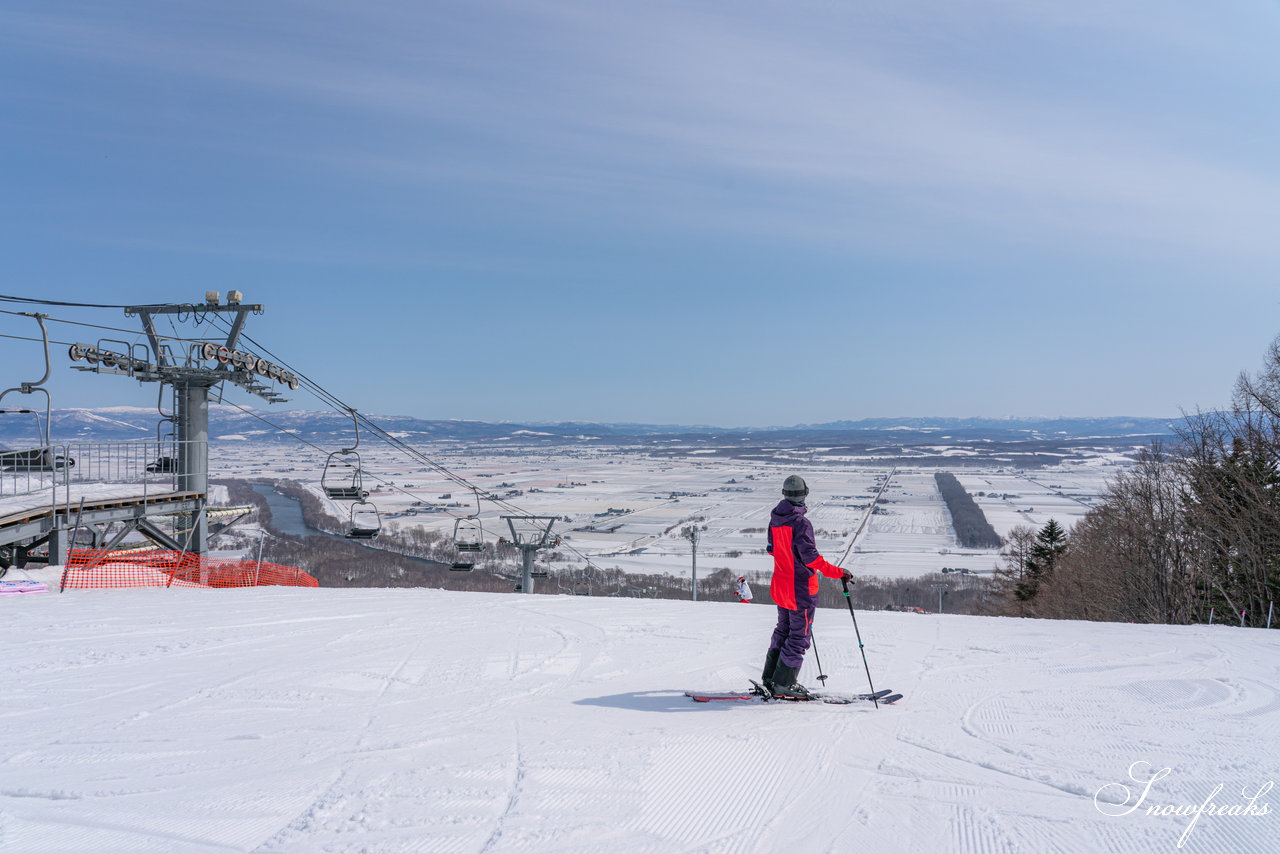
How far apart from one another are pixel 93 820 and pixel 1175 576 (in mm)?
24253

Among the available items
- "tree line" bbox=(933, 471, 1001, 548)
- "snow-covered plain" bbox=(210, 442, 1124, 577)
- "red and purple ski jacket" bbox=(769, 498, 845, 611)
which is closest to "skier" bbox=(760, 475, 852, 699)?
"red and purple ski jacket" bbox=(769, 498, 845, 611)

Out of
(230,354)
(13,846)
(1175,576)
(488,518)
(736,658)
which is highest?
(230,354)

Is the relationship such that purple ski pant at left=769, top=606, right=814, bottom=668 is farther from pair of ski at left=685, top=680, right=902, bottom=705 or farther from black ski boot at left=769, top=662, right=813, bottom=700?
pair of ski at left=685, top=680, right=902, bottom=705

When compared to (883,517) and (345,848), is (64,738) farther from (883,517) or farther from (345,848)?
(883,517)

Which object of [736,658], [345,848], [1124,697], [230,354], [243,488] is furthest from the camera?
[243,488]

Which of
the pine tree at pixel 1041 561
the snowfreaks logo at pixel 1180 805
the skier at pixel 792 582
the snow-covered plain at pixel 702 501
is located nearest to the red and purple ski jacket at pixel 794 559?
the skier at pixel 792 582

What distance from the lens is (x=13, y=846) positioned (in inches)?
126

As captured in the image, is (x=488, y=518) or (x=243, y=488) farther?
(x=243, y=488)

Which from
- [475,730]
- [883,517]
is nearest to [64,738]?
[475,730]

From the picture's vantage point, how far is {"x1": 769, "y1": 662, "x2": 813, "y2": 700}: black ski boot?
216 inches

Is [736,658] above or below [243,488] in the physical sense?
above

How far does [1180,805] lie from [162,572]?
14436 millimetres

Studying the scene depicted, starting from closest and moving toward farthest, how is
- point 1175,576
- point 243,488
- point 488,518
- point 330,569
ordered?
1. point 1175,576
2. point 330,569
3. point 488,518
4. point 243,488

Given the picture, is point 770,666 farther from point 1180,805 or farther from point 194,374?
point 194,374
